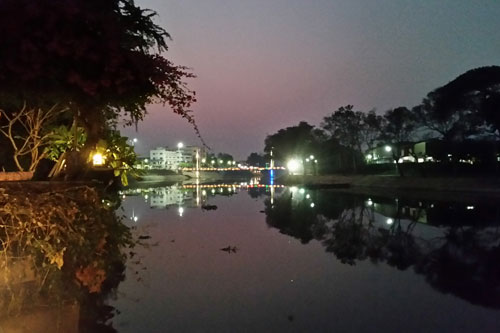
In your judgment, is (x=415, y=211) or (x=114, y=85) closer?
(x=114, y=85)

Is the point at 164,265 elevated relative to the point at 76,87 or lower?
lower

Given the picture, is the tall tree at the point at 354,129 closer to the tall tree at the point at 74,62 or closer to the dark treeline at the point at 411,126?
the dark treeline at the point at 411,126

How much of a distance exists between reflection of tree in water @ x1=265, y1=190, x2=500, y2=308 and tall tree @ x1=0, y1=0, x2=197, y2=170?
7101mm

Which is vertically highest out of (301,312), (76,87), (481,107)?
Answer: (481,107)

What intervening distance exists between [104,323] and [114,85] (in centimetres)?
454

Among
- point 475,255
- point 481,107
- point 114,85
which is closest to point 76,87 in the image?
point 114,85

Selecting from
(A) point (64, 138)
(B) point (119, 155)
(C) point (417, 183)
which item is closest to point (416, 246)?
(B) point (119, 155)

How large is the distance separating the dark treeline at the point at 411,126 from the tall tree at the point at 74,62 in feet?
135

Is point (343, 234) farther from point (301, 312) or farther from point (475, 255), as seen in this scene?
point (301, 312)

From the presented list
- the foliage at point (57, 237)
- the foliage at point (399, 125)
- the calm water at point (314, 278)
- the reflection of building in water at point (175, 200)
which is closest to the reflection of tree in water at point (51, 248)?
the foliage at point (57, 237)

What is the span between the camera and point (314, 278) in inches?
398

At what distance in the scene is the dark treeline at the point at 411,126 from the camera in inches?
1674

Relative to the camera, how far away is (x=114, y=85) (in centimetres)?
362

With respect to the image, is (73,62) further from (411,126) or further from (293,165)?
(293,165)
